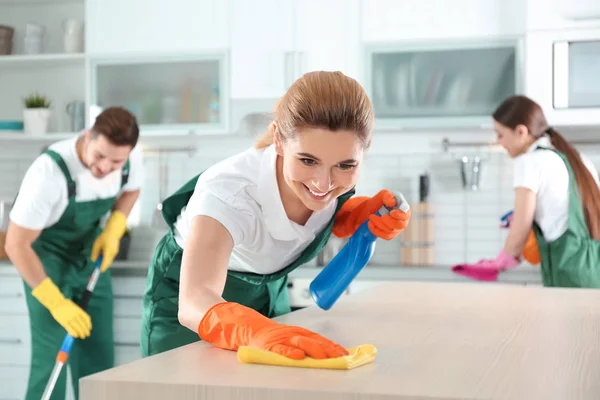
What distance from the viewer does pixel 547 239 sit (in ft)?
10.1

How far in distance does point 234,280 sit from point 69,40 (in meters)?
2.84

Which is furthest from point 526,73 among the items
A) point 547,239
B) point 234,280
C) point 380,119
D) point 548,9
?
point 234,280

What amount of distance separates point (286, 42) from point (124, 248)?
4.40 ft

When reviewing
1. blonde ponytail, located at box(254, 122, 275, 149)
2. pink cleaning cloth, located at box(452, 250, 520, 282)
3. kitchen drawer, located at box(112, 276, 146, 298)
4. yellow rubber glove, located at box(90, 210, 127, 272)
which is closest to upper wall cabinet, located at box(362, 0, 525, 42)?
pink cleaning cloth, located at box(452, 250, 520, 282)

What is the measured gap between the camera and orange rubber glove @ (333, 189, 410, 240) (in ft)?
5.64

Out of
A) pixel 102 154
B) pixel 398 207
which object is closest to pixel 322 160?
pixel 398 207

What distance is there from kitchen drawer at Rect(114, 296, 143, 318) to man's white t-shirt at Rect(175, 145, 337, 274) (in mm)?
2073

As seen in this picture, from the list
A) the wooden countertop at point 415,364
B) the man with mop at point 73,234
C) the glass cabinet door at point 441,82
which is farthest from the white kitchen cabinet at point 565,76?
the wooden countertop at point 415,364

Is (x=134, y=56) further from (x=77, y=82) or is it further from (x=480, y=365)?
(x=480, y=365)

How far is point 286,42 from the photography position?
395 cm

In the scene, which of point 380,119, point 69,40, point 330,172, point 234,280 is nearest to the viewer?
point 330,172

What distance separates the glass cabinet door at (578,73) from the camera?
11.9 feet

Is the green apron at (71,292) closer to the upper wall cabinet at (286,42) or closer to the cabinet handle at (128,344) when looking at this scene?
the cabinet handle at (128,344)

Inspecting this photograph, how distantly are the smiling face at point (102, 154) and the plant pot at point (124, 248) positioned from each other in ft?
3.93
